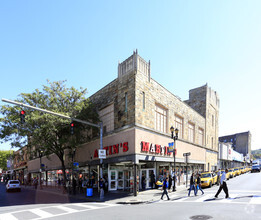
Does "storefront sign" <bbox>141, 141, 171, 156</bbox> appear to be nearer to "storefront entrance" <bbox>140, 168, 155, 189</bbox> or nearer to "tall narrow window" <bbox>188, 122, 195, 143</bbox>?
"storefront entrance" <bbox>140, 168, 155, 189</bbox>

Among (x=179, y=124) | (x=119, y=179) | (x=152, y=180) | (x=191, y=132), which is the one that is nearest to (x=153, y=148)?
(x=152, y=180)

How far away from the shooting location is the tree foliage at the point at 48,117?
22.8 meters

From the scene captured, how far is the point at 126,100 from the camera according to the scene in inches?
902

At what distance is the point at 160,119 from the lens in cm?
2606

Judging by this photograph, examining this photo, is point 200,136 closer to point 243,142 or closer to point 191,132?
point 191,132

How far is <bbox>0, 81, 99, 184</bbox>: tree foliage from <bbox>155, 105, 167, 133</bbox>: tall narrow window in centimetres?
697

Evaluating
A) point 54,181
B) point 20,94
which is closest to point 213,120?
point 54,181

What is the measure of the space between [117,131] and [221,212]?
46.4 feet

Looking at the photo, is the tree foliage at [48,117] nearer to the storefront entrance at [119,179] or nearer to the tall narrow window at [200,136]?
the storefront entrance at [119,179]

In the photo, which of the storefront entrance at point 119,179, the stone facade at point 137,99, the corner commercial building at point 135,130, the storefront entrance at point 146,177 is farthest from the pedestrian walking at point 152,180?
the stone facade at point 137,99

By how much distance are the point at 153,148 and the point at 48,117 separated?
10688 mm

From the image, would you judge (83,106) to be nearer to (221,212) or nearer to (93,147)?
(93,147)

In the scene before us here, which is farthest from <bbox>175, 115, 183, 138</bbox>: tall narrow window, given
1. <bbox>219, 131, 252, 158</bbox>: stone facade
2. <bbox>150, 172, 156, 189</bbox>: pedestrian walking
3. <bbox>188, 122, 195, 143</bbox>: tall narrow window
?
<bbox>219, 131, 252, 158</bbox>: stone facade

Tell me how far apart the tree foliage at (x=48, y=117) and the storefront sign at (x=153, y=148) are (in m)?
7.64
